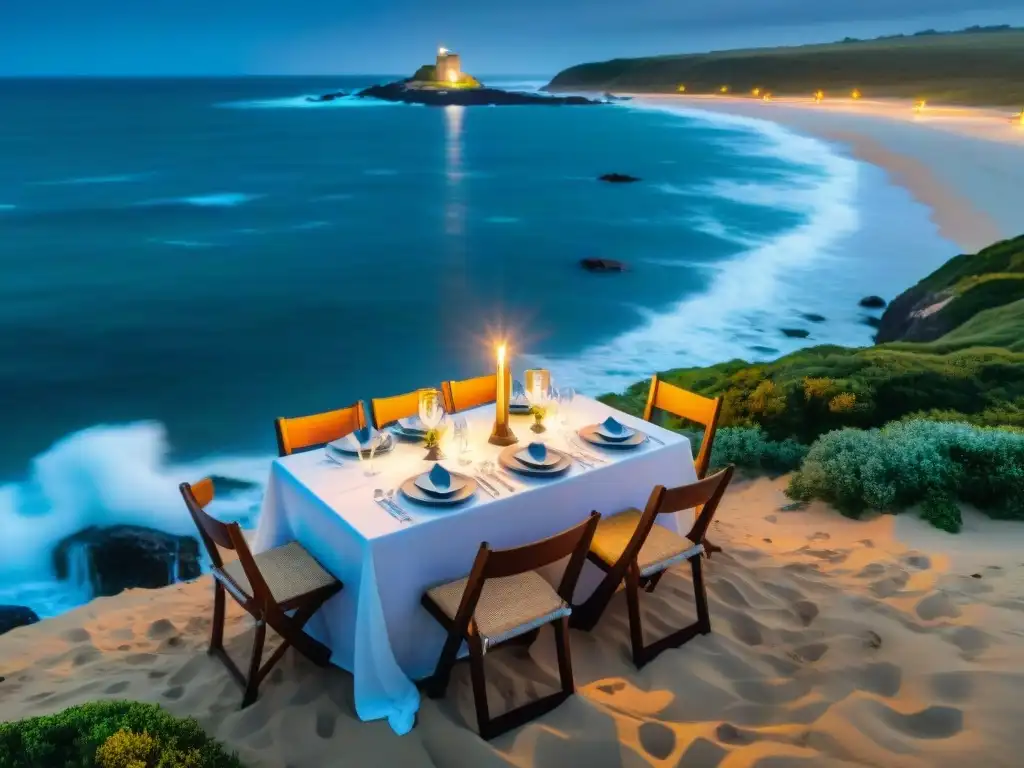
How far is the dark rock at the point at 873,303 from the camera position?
14.4 m

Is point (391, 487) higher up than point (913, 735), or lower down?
higher up

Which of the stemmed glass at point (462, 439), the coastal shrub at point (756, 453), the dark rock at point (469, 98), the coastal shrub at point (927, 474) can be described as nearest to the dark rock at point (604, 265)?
the coastal shrub at point (756, 453)

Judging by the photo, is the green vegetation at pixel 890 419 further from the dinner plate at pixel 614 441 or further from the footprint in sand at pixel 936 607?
the dinner plate at pixel 614 441

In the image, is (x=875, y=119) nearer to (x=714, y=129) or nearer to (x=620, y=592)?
(x=714, y=129)

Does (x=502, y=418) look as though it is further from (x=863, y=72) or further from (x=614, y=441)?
(x=863, y=72)

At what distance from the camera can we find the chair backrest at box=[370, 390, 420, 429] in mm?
4668

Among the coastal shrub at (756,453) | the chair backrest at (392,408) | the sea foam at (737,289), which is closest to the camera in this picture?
the chair backrest at (392,408)

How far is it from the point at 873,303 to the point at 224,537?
13905mm

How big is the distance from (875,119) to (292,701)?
53.9 meters

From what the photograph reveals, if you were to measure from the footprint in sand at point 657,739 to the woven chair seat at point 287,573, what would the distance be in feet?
4.68

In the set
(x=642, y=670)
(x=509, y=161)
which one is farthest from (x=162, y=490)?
(x=509, y=161)

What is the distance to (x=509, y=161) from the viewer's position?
3922 cm

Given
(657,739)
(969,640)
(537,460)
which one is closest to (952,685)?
(969,640)

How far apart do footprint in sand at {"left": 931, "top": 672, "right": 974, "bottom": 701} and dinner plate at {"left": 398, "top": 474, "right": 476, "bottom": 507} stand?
2.07 metres
